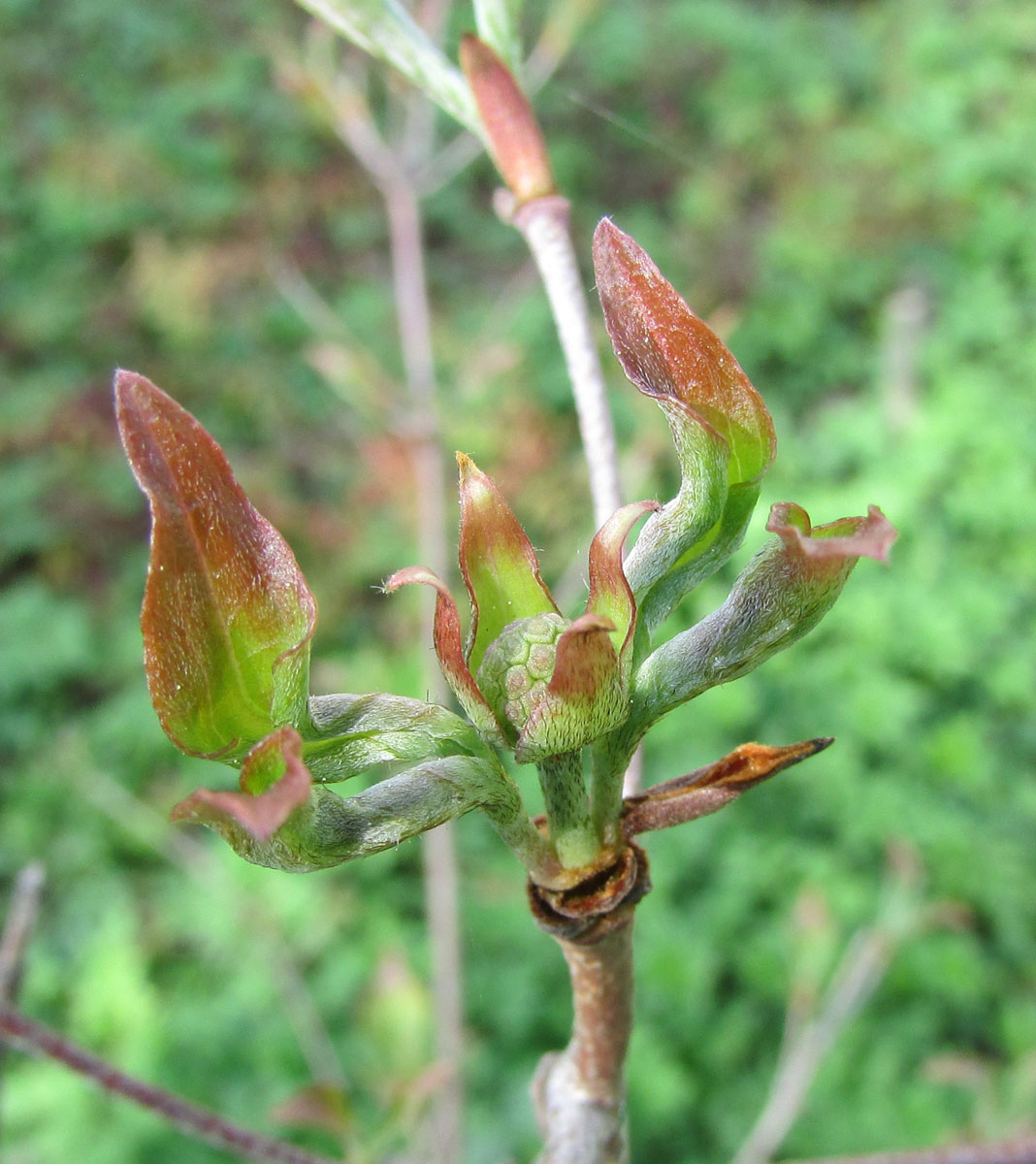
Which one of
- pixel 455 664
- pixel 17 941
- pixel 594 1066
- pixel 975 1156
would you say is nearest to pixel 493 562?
pixel 455 664

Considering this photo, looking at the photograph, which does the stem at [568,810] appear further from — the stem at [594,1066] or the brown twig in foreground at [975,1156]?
the brown twig in foreground at [975,1156]

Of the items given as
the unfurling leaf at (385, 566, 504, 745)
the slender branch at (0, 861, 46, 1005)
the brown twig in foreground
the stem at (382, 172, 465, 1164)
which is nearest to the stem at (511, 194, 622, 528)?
the unfurling leaf at (385, 566, 504, 745)

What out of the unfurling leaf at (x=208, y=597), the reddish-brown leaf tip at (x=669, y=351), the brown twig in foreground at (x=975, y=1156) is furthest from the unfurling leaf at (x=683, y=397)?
the brown twig in foreground at (x=975, y=1156)

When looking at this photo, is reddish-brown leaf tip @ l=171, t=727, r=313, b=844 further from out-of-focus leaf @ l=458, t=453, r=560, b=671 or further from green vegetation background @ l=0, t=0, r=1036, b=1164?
green vegetation background @ l=0, t=0, r=1036, b=1164

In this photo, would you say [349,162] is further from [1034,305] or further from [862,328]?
[1034,305]

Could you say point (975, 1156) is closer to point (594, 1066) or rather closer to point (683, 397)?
point (594, 1066)
